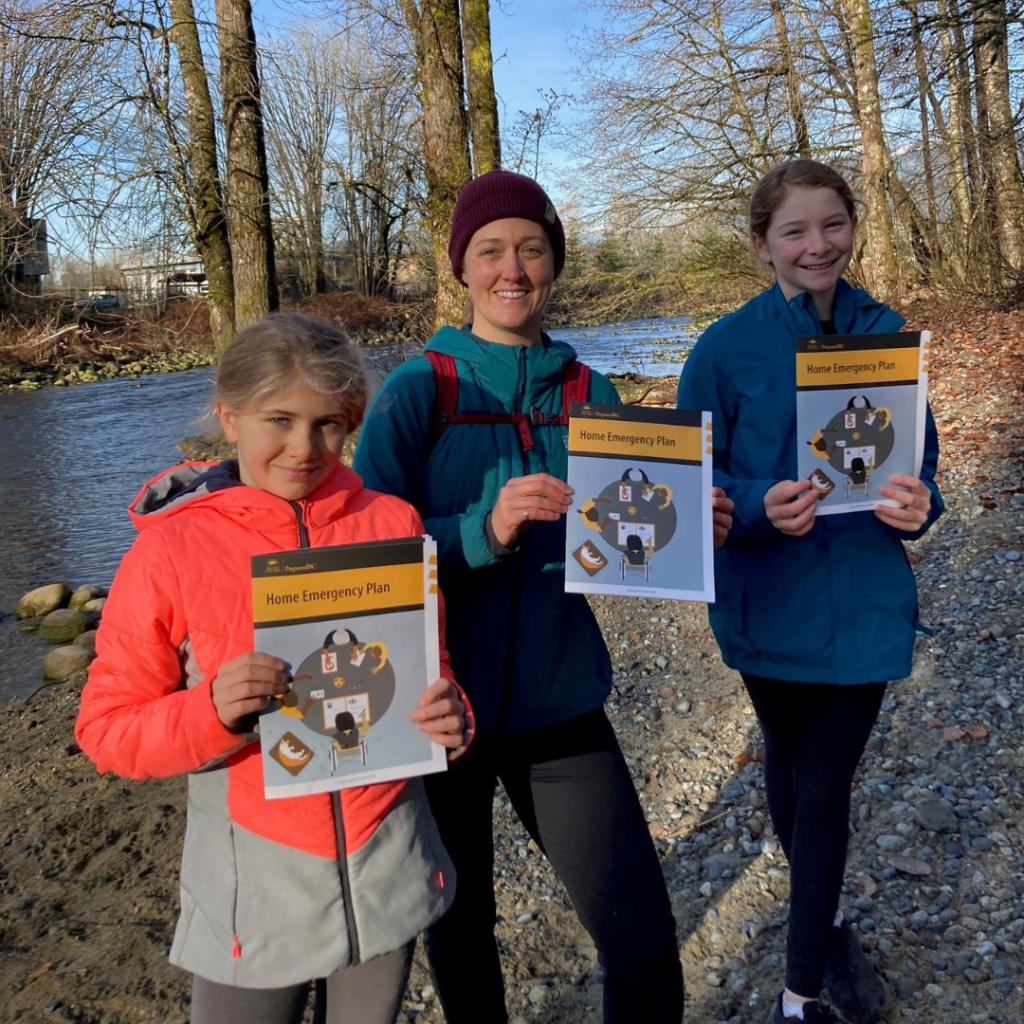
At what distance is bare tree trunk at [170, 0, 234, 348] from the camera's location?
32.6 ft

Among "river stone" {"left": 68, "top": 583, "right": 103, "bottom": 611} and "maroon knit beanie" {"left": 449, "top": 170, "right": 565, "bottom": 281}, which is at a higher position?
"maroon knit beanie" {"left": 449, "top": 170, "right": 565, "bottom": 281}

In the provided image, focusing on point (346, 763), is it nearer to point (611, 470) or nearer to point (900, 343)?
point (611, 470)

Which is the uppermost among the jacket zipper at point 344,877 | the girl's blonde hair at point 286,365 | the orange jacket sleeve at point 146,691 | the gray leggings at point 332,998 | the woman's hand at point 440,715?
the girl's blonde hair at point 286,365

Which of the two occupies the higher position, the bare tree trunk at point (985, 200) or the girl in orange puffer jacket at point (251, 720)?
the bare tree trunk at point (985, 200)

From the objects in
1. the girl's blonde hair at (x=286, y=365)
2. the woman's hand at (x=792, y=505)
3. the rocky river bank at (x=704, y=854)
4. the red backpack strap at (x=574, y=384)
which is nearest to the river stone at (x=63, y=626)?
the rocky river bank at (x=704, y=854)

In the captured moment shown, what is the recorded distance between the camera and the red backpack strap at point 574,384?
220 centimetres

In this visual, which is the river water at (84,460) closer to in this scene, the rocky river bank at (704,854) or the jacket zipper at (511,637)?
the jacket zipper at (511,637)

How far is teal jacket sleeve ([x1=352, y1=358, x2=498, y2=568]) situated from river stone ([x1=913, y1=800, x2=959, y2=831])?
2.43 metres

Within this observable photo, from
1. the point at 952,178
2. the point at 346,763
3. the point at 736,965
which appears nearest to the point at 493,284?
the point at 346,763

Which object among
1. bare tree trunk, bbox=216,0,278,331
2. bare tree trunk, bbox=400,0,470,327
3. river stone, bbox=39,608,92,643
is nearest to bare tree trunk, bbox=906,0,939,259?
bare tree trunk, bbox=400,0,470,327

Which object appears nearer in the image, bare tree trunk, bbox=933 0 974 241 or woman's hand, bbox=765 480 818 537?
woman's hand, bbox=765 480 818 537

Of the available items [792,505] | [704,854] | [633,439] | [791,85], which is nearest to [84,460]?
→ [791,85]

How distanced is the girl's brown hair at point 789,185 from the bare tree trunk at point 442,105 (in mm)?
6658

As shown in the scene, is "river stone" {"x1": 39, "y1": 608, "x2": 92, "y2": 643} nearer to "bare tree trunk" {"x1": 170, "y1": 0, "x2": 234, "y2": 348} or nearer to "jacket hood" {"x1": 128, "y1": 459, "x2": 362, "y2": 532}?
"bare tree trunk" {"x1": 170, "y1": 0, "x2": 234, "y2": 348}
